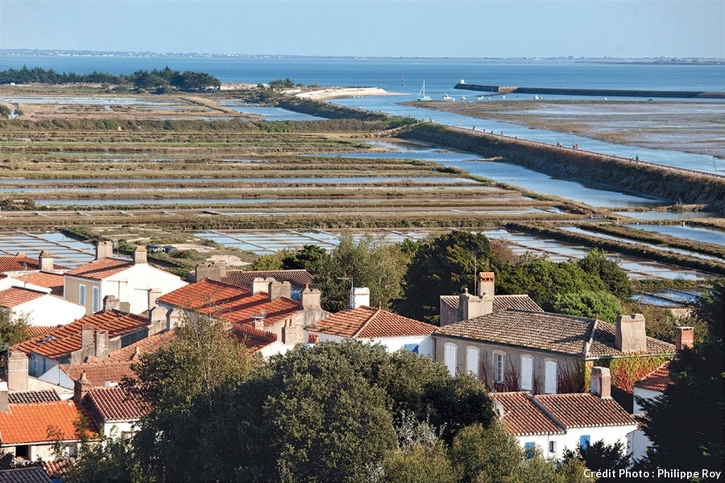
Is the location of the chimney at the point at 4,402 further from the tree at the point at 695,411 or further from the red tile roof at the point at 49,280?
the red tile roof at the point at 49,280

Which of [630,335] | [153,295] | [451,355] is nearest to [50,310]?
[153,295]

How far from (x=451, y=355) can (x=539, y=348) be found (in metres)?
2.36

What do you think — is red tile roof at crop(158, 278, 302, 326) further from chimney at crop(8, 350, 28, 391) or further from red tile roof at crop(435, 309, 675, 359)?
red tile roof at crop(435, 309, 675, 359)

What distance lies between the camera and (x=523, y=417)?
69.1 ft

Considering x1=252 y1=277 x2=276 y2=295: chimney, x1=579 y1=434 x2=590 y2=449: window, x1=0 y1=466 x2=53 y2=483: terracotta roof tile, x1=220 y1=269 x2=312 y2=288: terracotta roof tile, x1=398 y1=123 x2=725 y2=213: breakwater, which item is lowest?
x1=398 y1=123 x2=725 y2=213: breakwater

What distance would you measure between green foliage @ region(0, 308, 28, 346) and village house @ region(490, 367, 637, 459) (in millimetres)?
13237

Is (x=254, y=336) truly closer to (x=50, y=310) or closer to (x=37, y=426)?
(x=37, y=426)

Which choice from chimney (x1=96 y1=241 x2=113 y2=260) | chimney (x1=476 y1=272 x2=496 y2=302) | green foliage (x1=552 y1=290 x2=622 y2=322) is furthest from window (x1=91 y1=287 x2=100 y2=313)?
green foliage (x1=552 y1=290 x2=622 y2=322)

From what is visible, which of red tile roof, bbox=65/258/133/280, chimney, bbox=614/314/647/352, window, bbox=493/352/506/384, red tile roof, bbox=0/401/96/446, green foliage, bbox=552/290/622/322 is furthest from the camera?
red tile roof, bbox=65/258/133/280

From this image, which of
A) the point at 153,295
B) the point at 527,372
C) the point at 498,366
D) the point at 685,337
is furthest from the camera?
the point at 153,295

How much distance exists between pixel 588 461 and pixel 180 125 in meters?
130

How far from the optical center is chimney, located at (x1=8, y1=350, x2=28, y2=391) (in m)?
24.2

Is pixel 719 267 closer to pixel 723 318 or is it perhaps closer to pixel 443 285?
pixel 443 285

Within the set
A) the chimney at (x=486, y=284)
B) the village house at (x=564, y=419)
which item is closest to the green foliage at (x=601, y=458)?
the village house at (x=564, y=419)
